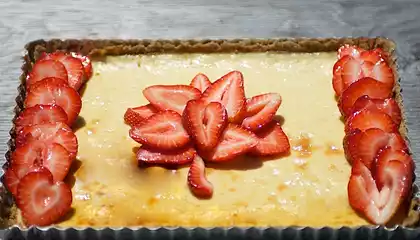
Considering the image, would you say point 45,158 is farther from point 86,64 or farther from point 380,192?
point 380,192

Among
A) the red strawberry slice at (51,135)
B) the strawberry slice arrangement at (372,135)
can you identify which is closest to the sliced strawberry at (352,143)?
the strawberry slice arrangement at (372,135)

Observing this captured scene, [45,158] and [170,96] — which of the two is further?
[170,96]

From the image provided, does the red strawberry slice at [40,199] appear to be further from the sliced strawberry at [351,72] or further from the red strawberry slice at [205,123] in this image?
the sliced strawberry at [351,72]

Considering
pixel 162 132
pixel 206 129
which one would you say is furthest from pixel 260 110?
pixel 162 132

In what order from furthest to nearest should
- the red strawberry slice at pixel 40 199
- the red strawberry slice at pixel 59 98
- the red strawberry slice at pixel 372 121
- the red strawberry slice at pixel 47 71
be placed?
the red strawberry slice at pixel 47 71 < the red strawberry slice at pixel 59 98 < the red strawberry slice at pixel 372 121 < the red strawberry slice at pixel 40 199

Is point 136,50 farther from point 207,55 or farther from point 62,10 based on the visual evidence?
point 62,10

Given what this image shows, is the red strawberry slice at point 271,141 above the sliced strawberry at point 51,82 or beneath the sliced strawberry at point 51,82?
beneath

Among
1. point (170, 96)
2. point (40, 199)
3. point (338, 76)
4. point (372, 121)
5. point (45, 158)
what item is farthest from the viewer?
point (338, 76)
